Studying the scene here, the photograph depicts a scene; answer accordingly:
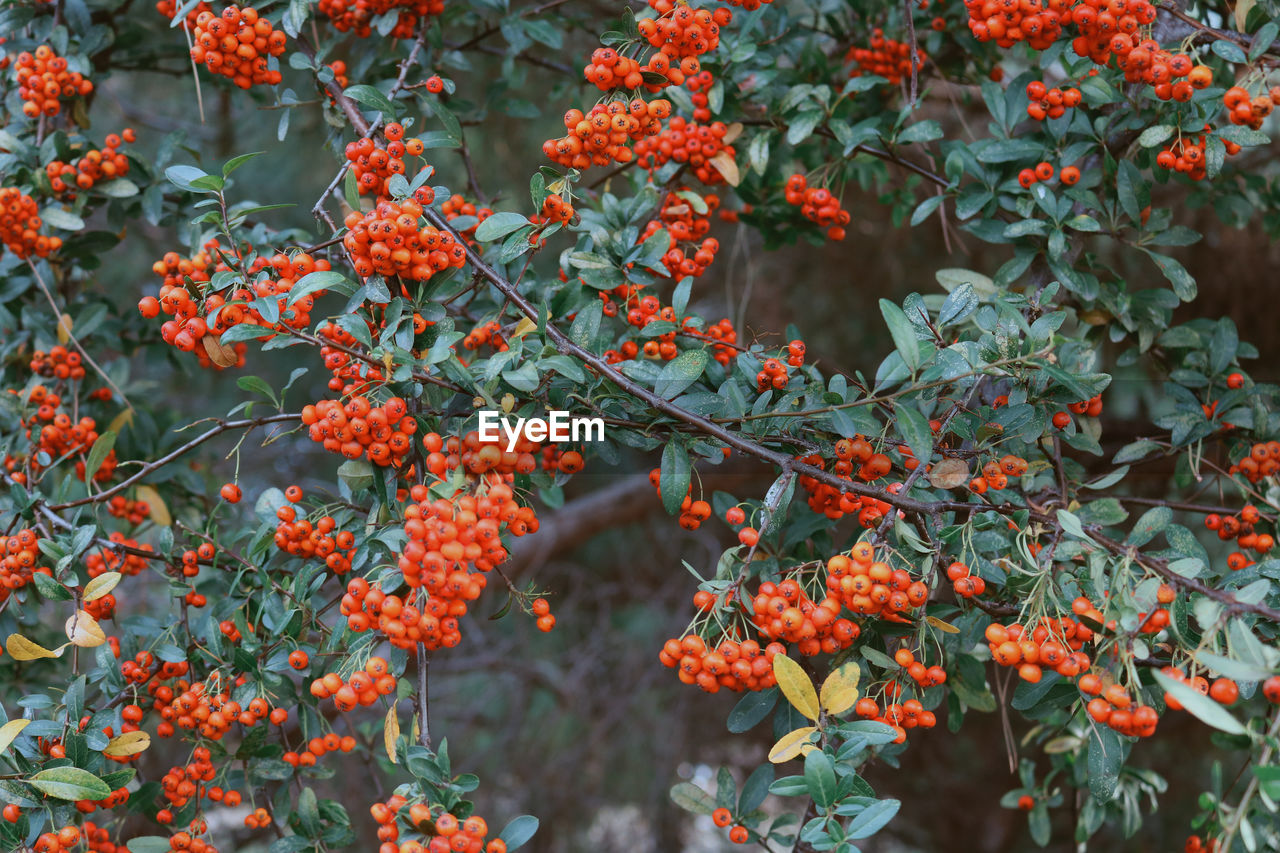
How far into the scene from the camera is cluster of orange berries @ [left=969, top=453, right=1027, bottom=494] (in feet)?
5.51

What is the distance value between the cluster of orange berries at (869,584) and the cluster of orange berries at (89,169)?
81.2 inches

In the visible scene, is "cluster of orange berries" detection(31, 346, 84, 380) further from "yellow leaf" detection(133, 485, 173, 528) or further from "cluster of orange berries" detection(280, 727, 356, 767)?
"cluster of orange berries" detection(280, 727, 356, 767)

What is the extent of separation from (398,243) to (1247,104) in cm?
168

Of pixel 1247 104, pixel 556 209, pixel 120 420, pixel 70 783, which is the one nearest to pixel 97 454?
pixel 120 420

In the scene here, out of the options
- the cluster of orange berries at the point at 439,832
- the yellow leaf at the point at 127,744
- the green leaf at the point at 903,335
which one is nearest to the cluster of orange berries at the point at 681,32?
the green leaf at the point at 903,335

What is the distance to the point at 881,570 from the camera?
1434 millimetres

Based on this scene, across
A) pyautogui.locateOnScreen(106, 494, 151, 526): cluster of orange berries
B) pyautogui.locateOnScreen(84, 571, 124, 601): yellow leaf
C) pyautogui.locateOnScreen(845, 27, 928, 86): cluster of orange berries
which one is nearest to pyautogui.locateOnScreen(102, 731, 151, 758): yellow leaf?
pyautogui.locateOnScreen(84, 571, 124, 601): yellow leaf

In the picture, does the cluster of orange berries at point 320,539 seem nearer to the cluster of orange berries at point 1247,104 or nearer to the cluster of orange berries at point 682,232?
the cluster of orange berries at point 682,232

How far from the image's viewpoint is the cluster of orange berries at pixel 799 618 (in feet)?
4.83

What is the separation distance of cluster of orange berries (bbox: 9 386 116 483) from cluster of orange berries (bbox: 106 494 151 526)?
0.29 feet

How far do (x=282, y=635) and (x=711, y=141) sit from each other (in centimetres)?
148

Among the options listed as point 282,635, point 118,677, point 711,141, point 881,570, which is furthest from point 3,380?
point 881,570

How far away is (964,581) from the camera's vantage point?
58.9 inches

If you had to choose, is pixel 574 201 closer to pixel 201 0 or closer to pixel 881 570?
pixel 201 0
